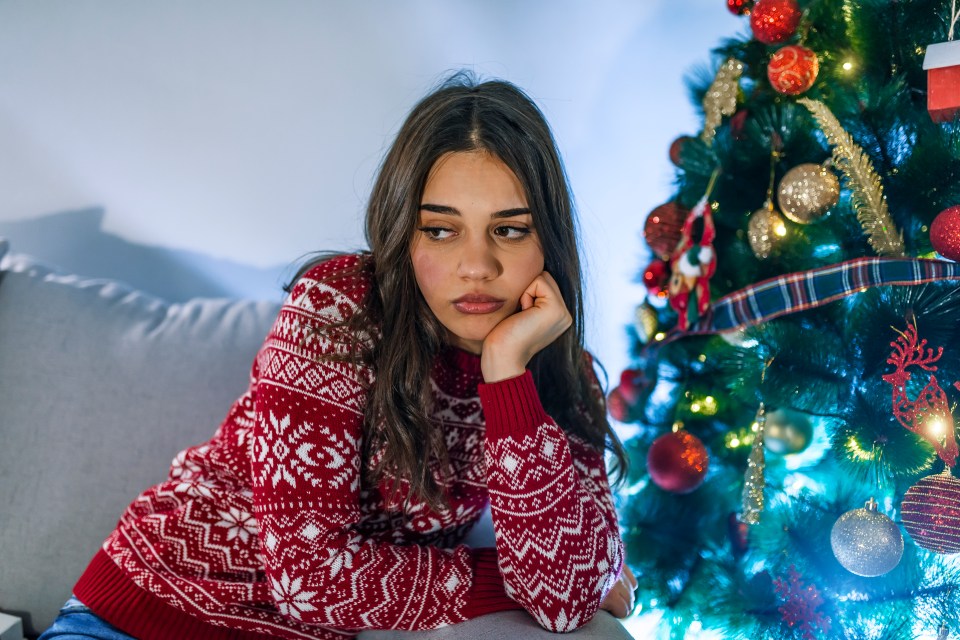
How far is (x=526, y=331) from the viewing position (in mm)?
1113

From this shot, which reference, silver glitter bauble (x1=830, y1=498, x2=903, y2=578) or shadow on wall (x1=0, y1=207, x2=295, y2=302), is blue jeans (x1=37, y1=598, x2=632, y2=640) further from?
shadow on wall (x1=0, y1=207, x2=295, y2=302)

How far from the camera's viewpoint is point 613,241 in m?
2.01

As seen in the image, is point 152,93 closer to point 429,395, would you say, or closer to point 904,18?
point 429,395

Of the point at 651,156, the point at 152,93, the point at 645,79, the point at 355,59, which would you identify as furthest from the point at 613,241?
the point at 152,93

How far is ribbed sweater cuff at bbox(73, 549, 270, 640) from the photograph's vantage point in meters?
1.09

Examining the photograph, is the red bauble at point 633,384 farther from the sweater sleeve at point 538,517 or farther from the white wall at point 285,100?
the sweater sleeve at point 538,517

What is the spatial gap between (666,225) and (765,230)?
0.78ft

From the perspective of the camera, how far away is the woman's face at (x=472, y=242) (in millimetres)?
1059

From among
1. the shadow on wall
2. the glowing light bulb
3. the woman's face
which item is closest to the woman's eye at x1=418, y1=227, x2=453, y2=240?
the woman's face

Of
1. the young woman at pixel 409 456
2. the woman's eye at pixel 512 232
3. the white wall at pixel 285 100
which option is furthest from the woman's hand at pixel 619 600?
the white wall at pixel 285 100

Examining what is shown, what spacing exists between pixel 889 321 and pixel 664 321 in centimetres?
47

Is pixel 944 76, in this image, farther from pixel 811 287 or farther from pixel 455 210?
pixel 455 210

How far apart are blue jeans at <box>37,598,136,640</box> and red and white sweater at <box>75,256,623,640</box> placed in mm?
13

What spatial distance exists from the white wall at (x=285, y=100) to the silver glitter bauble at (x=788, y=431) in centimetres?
56
